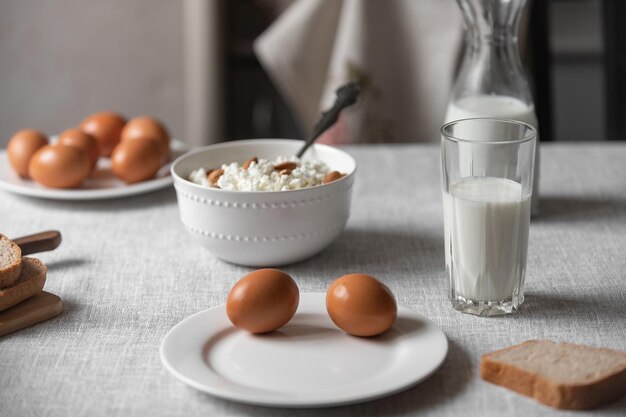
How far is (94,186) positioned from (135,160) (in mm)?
90

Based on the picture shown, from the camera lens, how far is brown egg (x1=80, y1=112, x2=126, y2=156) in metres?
1.50

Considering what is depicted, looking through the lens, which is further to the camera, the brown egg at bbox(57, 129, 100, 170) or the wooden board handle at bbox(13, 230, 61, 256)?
the brown egg at bbox(57, 129, 100, 170)

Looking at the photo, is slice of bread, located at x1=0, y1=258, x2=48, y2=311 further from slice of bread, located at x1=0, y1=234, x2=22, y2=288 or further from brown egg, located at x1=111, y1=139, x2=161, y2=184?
brown egg, located at x1=111, y1=139, x2=161, y2=184

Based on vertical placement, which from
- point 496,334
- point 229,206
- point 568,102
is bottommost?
point 568,102

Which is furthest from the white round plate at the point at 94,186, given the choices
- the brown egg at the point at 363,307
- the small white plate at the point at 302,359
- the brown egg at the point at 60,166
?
the brown egg at the point at 363,307

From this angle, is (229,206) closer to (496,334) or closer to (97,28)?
(496,334)

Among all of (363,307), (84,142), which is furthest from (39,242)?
(363,307)

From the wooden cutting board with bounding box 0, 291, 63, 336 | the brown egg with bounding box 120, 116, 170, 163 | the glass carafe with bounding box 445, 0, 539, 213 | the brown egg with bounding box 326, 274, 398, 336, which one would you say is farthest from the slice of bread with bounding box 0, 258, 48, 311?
the glass carafe with bounding box 445, 0, 539, 213

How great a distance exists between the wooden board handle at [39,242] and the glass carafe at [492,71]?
0.60 m

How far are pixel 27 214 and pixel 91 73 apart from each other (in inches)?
67.1

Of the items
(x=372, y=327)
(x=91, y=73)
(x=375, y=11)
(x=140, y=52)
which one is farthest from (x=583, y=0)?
(x=372, y=327)

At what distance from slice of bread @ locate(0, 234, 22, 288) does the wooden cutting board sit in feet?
0.10

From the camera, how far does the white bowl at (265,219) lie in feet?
3.47

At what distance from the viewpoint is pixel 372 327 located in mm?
862
